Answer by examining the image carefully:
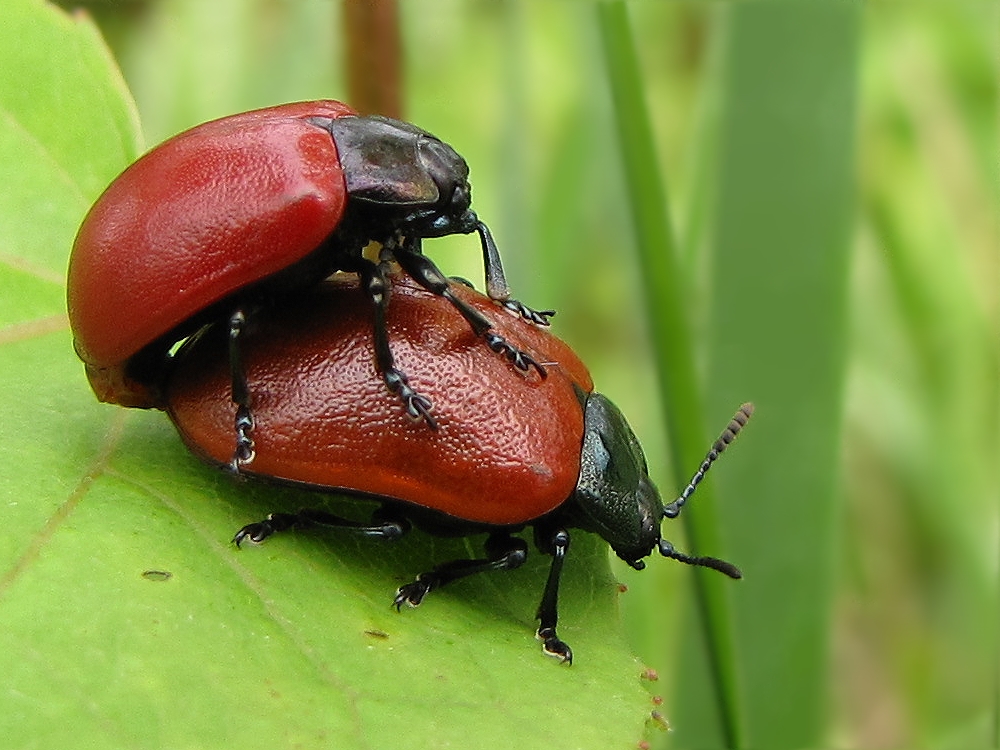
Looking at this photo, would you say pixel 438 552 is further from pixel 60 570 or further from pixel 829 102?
pixel 829 102

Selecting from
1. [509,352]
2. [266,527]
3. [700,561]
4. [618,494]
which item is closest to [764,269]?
[700,561]

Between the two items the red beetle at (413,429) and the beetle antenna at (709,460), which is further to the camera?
the beetle antenna at (709,460)

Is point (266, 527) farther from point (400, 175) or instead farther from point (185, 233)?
point (400, 175)

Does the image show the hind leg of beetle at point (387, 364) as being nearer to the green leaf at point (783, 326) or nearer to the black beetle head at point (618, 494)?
the black beetle head at point (618, 494)

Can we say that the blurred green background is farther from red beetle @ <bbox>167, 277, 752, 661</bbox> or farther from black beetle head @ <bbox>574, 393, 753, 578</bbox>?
red beetle @ <bbox>167, 277, 752, 661</bbox>

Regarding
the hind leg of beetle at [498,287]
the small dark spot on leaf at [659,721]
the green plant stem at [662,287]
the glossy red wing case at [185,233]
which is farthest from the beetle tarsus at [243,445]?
the green plant stem at [662,287]

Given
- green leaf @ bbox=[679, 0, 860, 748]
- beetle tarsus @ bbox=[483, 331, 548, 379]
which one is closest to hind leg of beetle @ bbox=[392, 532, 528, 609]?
beetle tarsus @ bbox=[483, 331, 548, 379]
